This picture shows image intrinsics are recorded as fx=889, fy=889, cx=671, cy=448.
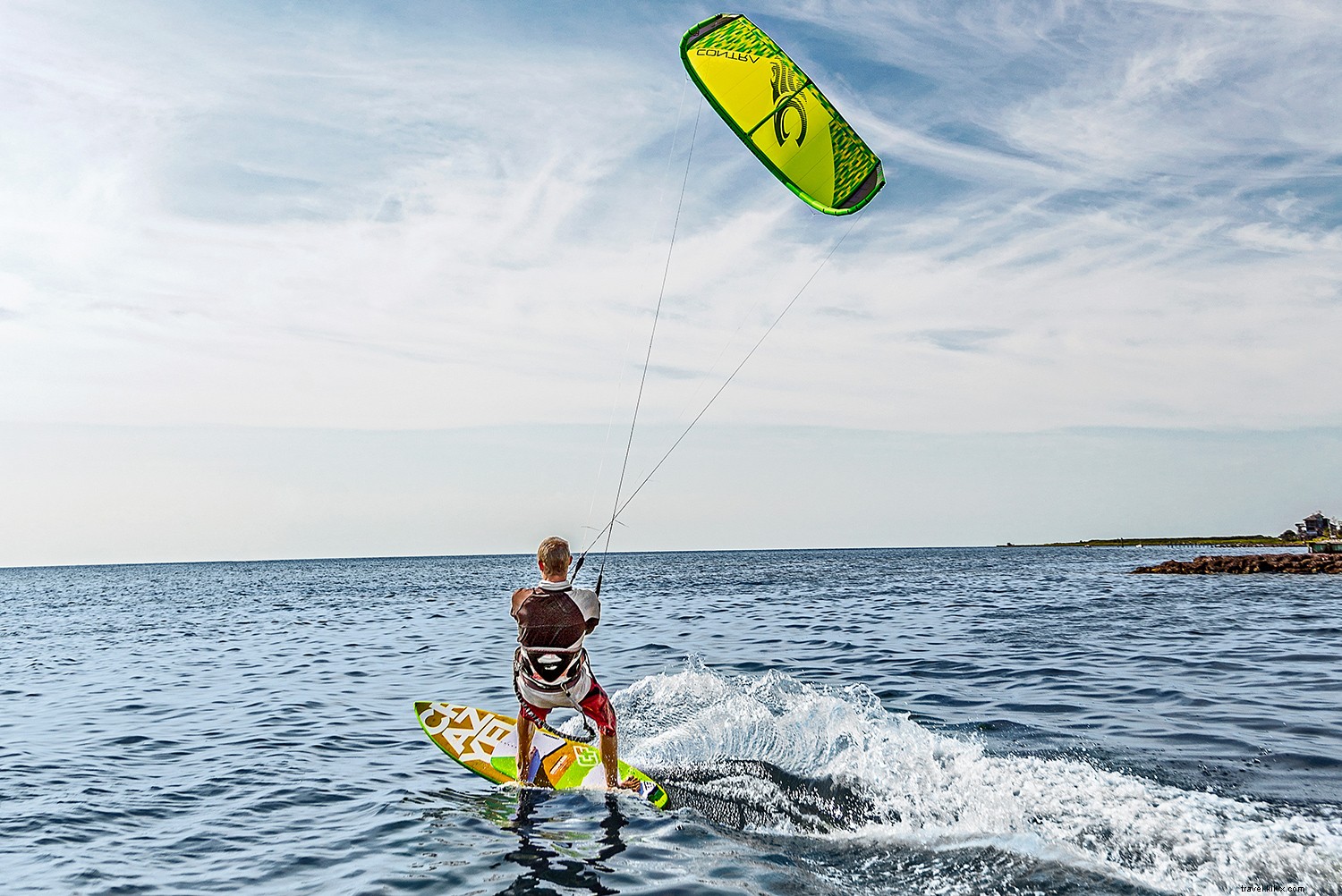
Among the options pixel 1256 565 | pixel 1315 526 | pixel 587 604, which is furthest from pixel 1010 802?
pixel 1315 526

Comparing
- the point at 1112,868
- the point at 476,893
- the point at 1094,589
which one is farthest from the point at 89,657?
the point at 1094,589

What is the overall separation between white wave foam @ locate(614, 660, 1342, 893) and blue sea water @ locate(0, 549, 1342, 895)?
33mm

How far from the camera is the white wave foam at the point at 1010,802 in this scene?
6.13m

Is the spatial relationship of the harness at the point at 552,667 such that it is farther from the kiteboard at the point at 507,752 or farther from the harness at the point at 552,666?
the kiteboard at the point at 507,752

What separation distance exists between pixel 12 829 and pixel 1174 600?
3031cm

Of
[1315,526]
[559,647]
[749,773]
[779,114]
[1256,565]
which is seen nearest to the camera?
[559,647]

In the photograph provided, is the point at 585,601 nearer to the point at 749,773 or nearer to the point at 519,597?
the point at 519,597

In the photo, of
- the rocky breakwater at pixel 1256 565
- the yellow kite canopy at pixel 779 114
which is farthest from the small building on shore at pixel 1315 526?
the yellow kite canopy at pixel 779 114

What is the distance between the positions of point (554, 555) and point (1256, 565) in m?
51.3

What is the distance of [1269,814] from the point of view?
23.1 feet

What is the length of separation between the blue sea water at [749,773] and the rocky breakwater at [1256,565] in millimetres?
29779

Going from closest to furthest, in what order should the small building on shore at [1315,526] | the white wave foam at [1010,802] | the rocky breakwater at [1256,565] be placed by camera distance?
1. the white wave foam at [1010,802]
2. the rocky breakwater at [1256,565]
3. the small building on shore at [1315,526]

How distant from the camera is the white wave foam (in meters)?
6.13

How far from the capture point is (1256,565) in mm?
47656
